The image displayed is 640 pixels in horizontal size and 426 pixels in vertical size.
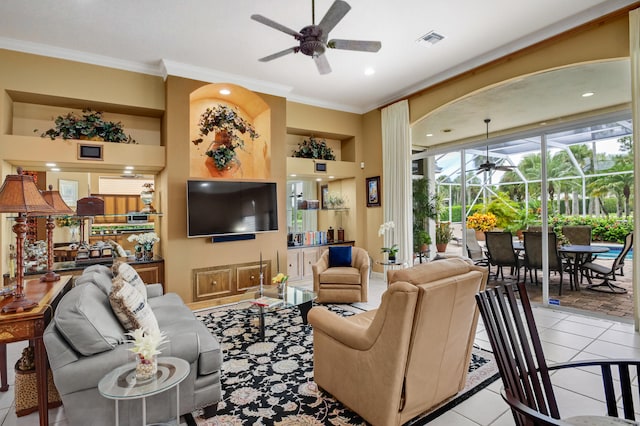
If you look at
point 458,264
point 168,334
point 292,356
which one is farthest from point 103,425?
point 458,264

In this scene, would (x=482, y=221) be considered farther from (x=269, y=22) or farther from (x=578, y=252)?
(x=269, y=22)

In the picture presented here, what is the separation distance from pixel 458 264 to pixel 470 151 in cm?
443

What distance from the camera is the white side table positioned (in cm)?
164

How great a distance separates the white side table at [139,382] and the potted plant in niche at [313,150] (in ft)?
16.2

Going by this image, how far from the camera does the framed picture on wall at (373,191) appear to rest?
6578mm

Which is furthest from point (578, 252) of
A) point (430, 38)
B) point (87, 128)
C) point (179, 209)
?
point (87, 128)

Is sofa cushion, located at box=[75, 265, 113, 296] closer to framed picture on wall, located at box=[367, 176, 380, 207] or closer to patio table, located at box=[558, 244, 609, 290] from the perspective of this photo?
framed picture on wall, located at box=[367, 176, 380, 207]

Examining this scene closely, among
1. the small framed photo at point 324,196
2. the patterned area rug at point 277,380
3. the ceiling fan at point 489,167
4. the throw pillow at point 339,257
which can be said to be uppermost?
the ceiling fan at point 489,167

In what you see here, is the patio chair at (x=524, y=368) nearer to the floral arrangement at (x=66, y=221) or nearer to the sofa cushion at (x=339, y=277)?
the sofa cushion at (x=339, y=277)

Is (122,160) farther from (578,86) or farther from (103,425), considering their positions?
(578,86)

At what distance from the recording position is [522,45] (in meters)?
4.20

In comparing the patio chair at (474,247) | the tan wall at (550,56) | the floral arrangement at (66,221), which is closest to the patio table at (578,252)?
the patio chair at (474,247)

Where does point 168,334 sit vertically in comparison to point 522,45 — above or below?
below

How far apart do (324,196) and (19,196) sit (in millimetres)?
5456
